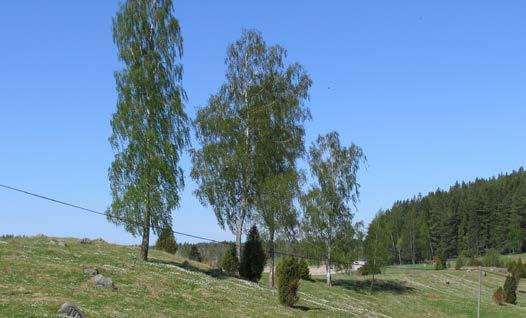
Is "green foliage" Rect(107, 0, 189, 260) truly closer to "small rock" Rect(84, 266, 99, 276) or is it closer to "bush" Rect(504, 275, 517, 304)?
"small rock" Rect(84, 266, 99, 276)

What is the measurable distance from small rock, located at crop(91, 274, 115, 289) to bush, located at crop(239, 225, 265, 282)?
17606mm

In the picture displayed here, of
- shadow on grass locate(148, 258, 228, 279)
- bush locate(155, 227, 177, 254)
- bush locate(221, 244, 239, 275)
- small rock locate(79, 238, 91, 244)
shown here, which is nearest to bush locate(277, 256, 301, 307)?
shadow on grass locate(148, 258, 228, 279)

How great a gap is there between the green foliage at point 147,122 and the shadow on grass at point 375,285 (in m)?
29.5

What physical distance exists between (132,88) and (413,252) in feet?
473

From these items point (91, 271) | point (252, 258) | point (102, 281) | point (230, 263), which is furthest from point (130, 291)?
point (230, 263)

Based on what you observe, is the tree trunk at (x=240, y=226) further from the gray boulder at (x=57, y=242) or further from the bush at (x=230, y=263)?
the gray boulder at (x=57, y=242)

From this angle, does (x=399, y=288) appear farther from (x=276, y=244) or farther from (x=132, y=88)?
(x=132, y=88)

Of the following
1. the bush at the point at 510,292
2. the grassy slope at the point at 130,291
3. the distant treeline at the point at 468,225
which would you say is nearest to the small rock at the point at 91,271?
the grassy slope at the point at 130,291

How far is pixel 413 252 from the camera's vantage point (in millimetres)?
169000

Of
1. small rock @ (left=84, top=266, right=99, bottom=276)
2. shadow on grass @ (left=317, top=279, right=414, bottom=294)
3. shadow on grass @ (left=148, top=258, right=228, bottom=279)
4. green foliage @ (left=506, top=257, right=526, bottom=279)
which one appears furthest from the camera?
green foliage @ (left=506, top=257, right=526, bottom=279)

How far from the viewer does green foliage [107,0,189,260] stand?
125ft

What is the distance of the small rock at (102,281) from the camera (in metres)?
27.4

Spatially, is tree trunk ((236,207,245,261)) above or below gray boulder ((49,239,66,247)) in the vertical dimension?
above

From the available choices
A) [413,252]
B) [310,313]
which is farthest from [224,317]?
[413,252]
